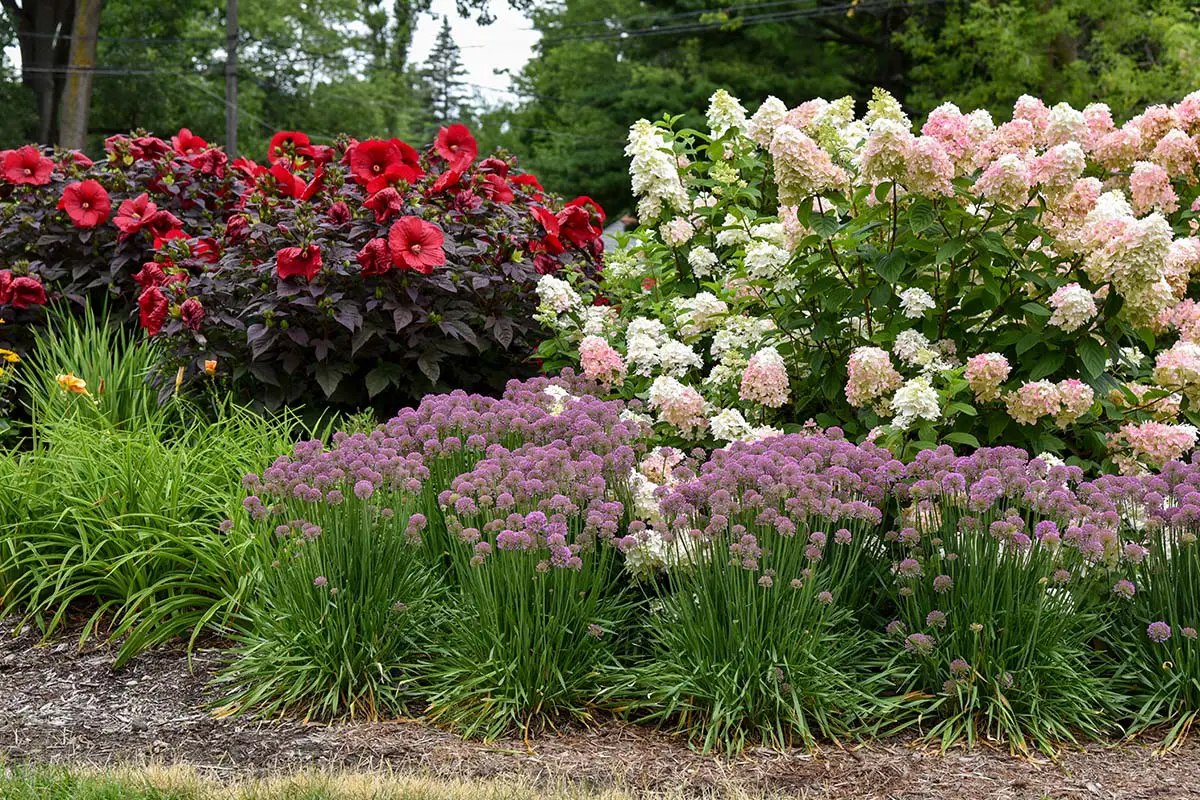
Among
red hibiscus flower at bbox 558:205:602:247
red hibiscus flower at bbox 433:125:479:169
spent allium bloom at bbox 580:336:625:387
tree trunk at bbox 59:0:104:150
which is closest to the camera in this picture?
spent allium bloom at bbox 580:336:625:387

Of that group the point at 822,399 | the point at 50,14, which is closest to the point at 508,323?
the point at 822,399

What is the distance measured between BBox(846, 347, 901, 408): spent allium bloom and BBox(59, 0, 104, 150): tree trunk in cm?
2077

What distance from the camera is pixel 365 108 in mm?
38750

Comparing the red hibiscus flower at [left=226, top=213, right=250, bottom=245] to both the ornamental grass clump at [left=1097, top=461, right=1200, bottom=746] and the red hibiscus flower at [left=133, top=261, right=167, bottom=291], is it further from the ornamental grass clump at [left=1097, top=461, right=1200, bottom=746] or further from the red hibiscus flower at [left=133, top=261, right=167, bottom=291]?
the ornamental grass clump at [left=1097, top=461, right=1200, bottom=746]

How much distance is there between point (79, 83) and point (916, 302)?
21.6 meters

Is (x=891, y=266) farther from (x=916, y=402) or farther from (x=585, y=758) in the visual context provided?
(x=585, y=758)

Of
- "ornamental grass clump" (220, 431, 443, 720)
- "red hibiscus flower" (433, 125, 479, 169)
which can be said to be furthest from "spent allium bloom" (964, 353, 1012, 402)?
"red hibiscus flower" (433, 125, 479, 169)

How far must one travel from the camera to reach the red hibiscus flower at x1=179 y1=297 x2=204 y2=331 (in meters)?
5.18

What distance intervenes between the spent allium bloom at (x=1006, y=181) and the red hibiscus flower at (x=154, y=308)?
3.64m

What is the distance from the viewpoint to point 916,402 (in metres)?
3.76

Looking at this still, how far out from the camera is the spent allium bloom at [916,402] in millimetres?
3744

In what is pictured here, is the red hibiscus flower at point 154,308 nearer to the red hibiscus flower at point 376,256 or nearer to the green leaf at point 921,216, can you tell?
the red hibiscus flower at point 376,256

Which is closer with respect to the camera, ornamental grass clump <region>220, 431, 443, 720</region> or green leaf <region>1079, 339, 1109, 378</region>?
ornamental grass clump <region>220, 431, 443, 720</region>

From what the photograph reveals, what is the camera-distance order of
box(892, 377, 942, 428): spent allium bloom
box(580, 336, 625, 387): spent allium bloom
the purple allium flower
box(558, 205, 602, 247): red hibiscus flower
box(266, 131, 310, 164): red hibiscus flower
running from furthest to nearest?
box(266, 131, 310, 164): red hibiscus flower, box(558, 205, 602, 247): red hibiscus flower, box(580, 336, 625, 387): spent allium bloom, box(892, 377, 942, 428): spent allium bloom, the purple allium flower
